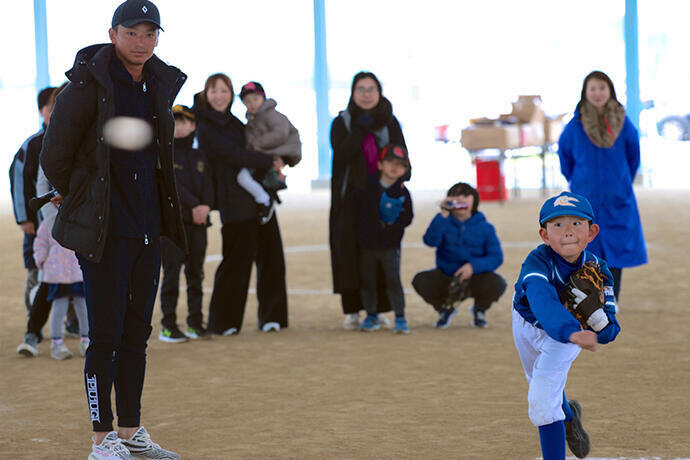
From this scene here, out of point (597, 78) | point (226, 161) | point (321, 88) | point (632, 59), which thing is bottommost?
point (226, 161)

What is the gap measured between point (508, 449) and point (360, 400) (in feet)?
2.91

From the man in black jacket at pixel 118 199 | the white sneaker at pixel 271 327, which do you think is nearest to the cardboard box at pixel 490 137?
the white sneaker at pixel 271 327

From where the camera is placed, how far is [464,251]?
5.68m

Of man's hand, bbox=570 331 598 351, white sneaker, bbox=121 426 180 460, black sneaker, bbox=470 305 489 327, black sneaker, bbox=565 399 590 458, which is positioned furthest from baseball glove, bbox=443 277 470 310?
man's hand, bbox=570 331 598 351

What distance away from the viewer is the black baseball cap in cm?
308

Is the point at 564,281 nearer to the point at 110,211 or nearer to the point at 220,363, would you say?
the point at 110,211

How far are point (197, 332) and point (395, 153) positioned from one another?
142 cm

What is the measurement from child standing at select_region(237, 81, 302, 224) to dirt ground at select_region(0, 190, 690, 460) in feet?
2.49

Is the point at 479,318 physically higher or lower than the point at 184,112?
lower

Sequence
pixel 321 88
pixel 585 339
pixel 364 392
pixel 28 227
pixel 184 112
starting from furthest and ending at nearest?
pixel 321 88 → pixel 184 112 → pixel 28 227 → pixel 364 392 → pixel 585 339

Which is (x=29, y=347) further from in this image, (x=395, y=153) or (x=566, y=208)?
(x=566, y=208)

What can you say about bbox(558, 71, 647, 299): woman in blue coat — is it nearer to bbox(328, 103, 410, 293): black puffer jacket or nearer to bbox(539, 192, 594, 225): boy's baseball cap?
bbox(328, 103, 410, 293): black puffer jacket

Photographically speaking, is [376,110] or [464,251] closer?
[464,251]

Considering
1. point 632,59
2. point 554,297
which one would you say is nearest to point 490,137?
Result: point 632,59
